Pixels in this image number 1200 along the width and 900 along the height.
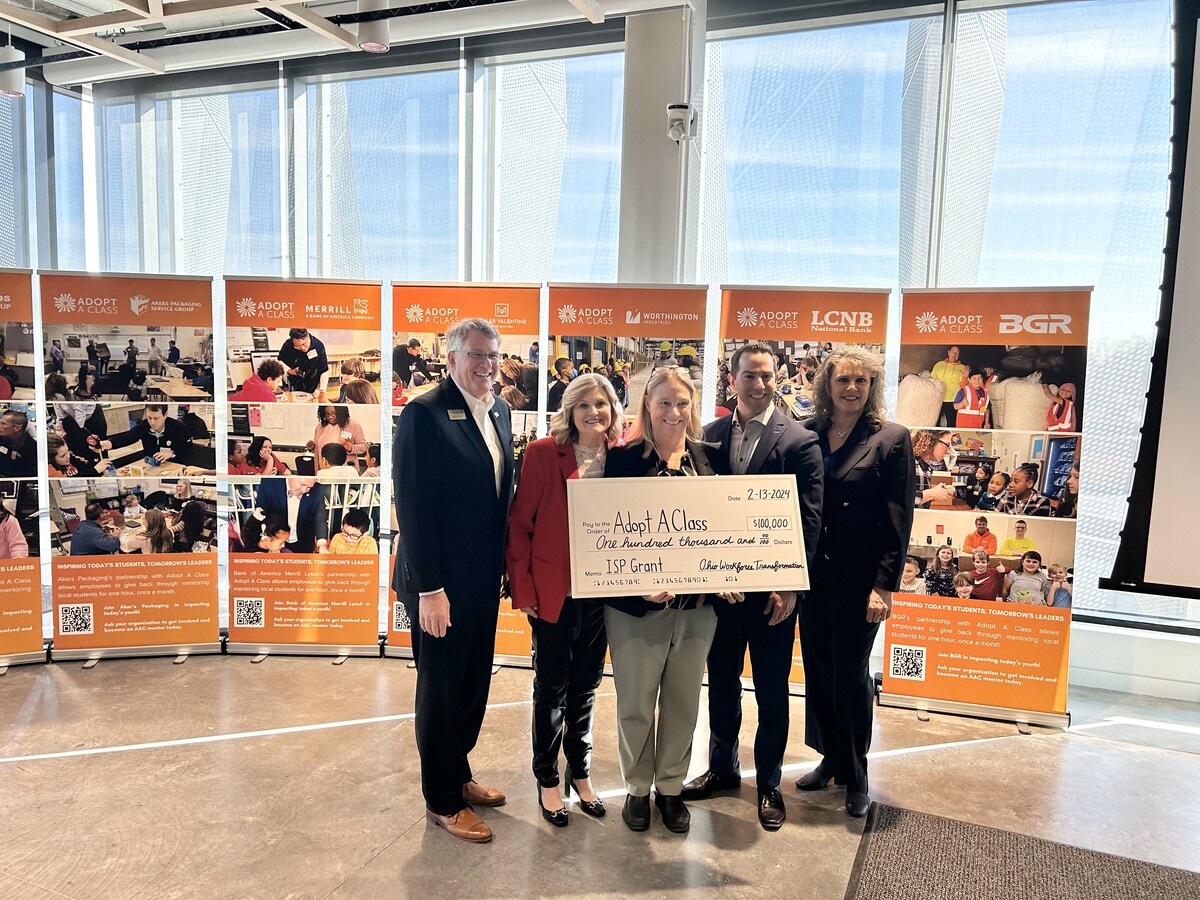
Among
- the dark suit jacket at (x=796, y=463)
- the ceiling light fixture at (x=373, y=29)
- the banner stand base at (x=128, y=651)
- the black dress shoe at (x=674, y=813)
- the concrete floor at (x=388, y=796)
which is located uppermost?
the ceiling light fixture at (x=373, y=29)

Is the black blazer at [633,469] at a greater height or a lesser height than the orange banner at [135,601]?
greater

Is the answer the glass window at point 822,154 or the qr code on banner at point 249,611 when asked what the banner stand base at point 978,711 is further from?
the qr code on banner at point 249,611

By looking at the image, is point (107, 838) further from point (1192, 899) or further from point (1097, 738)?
point (1097, 738)

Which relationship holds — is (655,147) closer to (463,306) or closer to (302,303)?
(463,306)

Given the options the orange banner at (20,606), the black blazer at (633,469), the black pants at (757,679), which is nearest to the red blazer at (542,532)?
the black blazer at (633,469)

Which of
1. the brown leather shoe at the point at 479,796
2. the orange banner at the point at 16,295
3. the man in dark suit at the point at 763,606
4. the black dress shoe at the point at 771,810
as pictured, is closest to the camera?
the man in dark suit at the point at 763,606

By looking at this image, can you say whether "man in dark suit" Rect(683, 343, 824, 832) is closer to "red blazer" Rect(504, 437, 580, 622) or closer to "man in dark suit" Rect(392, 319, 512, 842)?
"red blazer" Rect(504, 437, 580, 622)

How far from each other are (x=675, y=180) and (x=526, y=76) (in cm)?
125

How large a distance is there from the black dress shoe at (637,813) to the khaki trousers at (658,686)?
0.02 m

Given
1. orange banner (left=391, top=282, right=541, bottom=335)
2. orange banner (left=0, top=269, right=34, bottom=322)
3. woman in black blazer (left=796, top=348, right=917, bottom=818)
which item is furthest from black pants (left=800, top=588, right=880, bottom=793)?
orange banner (left=0, top=269, right=34, bottom=322)

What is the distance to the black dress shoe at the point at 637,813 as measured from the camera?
109 inches

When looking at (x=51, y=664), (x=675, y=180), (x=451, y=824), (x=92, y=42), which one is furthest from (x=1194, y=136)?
(x=51, y=664)

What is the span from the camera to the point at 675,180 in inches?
181

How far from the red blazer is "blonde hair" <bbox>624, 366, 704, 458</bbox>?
0.74 ft
